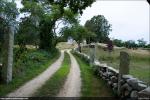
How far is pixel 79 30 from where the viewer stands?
238 ft

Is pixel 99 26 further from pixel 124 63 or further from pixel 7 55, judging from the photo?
pixel 124 63

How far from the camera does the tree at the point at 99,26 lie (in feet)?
359

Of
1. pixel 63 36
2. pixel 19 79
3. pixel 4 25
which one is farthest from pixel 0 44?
pixel 63 36

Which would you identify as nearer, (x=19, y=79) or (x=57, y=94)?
(x=57, y=94)

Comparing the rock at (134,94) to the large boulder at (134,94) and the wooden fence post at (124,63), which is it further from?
the wooden fence post at (124,63)

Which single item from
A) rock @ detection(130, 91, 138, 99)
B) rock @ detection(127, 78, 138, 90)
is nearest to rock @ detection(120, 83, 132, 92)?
rock @ detection(127, 78, 138, 90)

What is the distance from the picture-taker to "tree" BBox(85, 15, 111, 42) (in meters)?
109

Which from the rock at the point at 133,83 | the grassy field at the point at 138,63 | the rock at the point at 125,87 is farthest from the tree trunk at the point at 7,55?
the rock at the point at 133,83

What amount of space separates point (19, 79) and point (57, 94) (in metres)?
5.66

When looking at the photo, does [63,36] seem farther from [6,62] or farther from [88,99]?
[88,99]

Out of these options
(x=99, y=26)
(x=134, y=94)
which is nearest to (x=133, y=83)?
(x=134, y=94)

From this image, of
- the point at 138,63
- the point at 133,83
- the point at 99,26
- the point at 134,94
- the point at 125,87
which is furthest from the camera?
the point at 99,26

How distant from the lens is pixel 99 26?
113 metres

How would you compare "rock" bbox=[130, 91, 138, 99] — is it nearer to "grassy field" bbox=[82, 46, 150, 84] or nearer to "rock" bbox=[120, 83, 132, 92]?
"rock" bbox=[120, 83, 132, 92]
